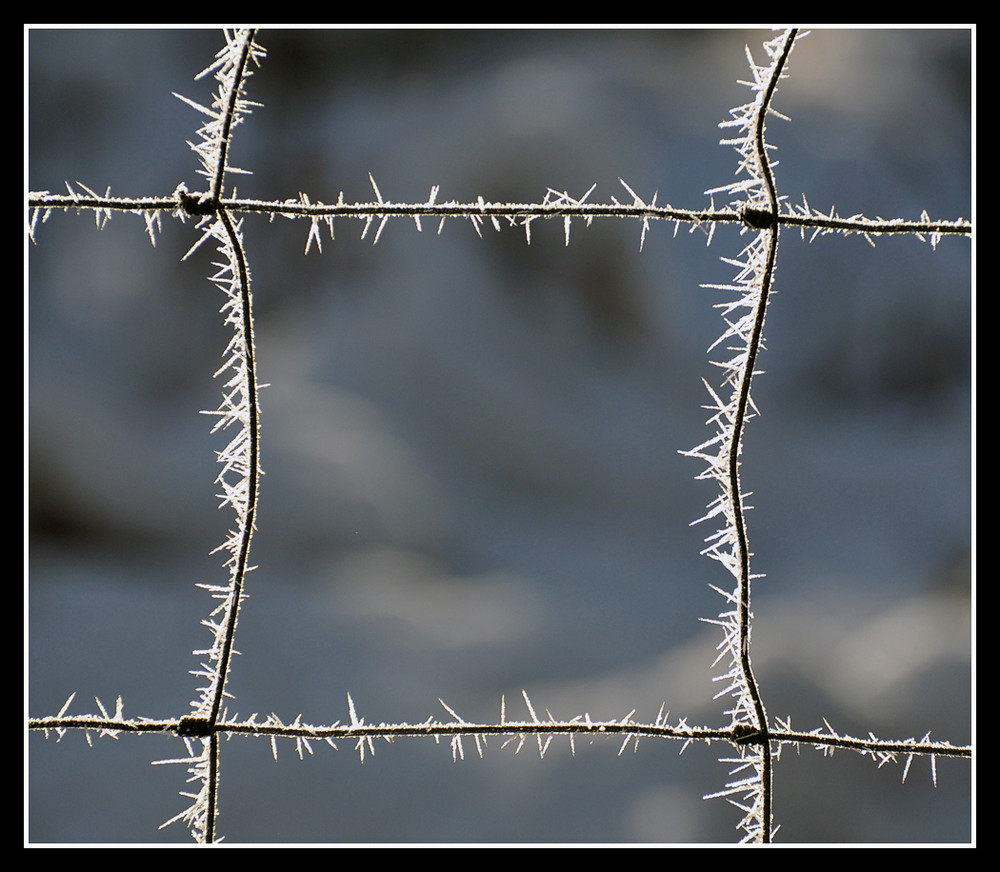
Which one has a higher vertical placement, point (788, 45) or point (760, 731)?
point (788, 45)

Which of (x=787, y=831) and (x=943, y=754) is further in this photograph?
(x=787, y=831)

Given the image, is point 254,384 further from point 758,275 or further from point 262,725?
point 758,275

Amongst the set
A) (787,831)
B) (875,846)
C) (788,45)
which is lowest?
(787,831)
